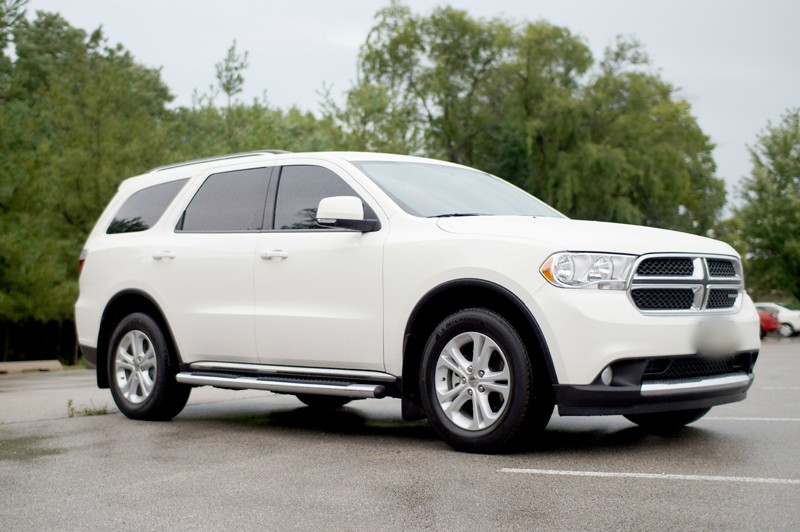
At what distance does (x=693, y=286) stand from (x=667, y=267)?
0.22 m

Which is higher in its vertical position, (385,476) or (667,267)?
(667,267)

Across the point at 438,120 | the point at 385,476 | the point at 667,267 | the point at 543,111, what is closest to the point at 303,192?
the point at 385,476

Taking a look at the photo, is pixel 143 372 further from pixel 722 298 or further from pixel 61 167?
pixel 61 167

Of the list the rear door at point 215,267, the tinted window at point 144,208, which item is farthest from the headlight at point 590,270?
the tinted window at point 144,208

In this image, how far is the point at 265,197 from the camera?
295 inches

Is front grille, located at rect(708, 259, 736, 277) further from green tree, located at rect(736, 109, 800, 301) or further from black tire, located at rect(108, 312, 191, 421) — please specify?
green tree, located at rect(736, 109, 800, 301)

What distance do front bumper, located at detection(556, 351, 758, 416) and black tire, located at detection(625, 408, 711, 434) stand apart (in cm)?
91

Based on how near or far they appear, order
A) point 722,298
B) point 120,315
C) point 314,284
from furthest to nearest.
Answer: point 120,315
point 314,284
point 722,298

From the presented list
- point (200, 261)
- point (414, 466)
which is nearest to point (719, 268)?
point (414, 466)

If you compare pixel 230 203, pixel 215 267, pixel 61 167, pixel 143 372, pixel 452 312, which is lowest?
pixel 143 372

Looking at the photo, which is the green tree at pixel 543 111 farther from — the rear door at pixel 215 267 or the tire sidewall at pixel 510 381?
the tire sidewall at pixel 510 381

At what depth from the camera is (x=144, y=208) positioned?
8.66 meters

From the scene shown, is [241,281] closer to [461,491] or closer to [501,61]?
[461,491]

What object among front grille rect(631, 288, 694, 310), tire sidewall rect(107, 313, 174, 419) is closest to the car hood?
front grille rect(631, 288, 694, 310)
